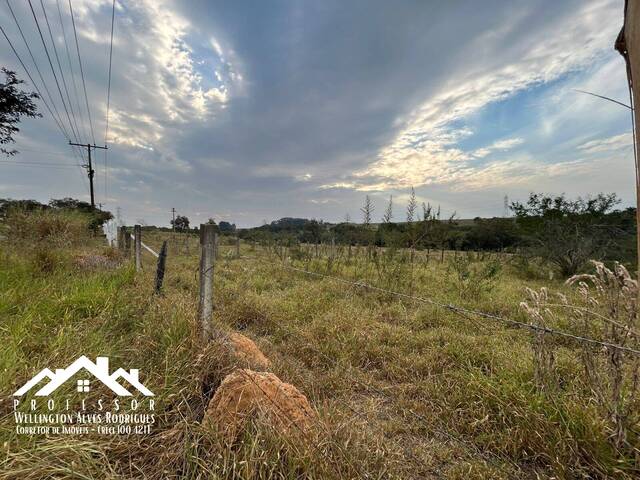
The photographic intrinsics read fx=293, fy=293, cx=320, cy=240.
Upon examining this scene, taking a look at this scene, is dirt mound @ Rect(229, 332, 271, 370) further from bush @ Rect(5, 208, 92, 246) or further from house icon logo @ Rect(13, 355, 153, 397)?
bush @ Rect(5, 208, 92, 246)

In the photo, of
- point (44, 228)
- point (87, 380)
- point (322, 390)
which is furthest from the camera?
point (44, 228)

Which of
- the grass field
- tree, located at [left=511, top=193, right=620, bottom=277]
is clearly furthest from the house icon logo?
tree, located at [left=511, top=193, right=620, bottom=277]

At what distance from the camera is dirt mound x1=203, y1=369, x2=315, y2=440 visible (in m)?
1.68

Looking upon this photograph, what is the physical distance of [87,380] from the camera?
6.09ft

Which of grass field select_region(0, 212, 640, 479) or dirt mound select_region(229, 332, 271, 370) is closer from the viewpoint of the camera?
grass field select_region(0, 212, 640, 479)

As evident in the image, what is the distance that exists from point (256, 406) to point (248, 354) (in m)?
0.77

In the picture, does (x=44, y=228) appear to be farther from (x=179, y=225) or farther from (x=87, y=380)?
(x=179, y=225)

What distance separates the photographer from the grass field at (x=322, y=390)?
1493 millimetres

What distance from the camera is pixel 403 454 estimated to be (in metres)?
1.96

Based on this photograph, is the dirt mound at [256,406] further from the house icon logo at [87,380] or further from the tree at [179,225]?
the tree at [179,225]

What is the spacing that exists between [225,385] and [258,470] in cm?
56

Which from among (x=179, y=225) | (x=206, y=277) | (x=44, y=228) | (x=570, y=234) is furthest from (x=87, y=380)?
(x=179, y=225)

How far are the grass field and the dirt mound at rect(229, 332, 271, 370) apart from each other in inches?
5.5

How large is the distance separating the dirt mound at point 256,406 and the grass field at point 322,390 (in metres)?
0.08
